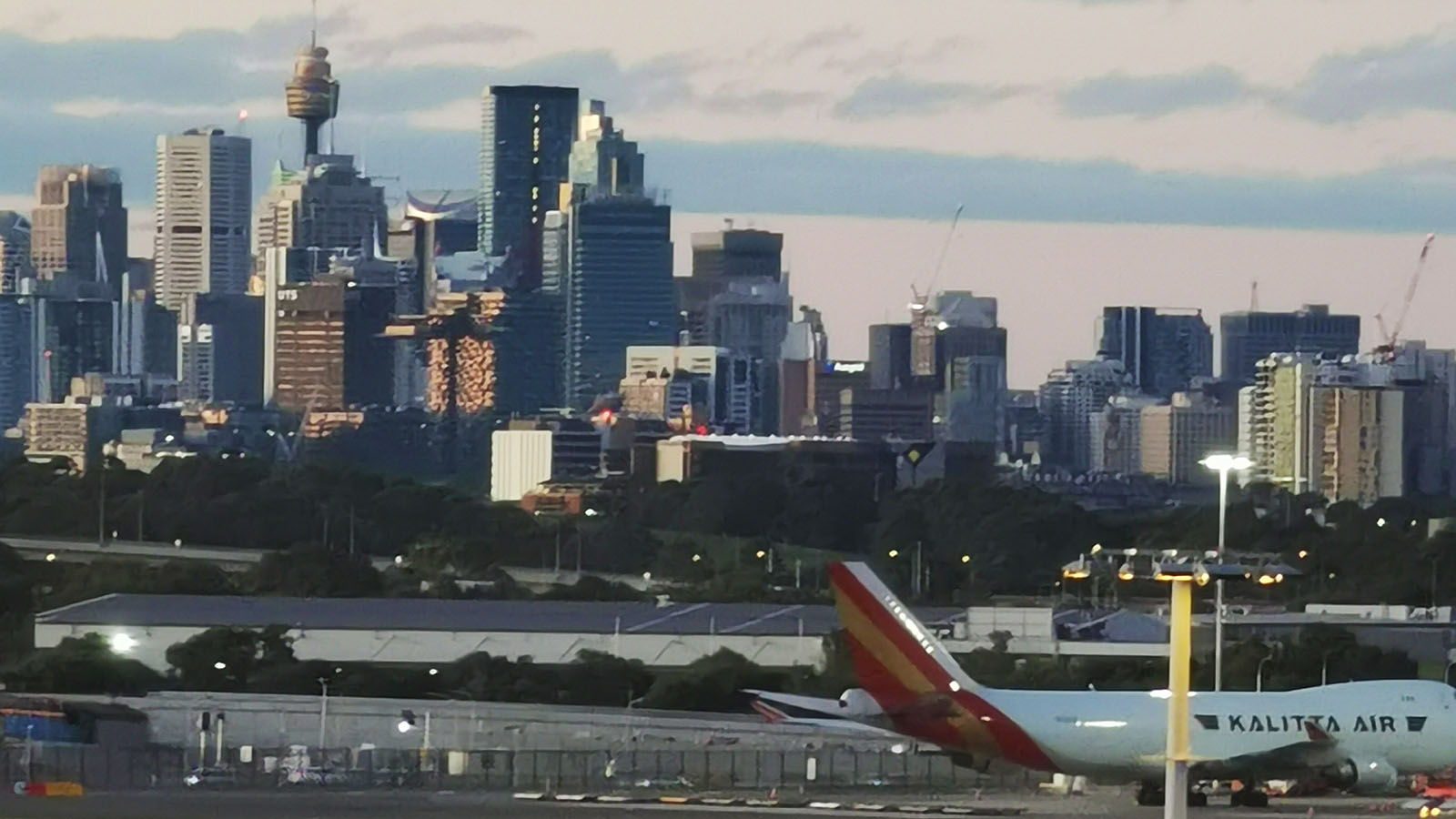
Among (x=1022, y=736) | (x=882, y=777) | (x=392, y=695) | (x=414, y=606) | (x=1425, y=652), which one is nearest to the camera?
(x=1022, y=736)

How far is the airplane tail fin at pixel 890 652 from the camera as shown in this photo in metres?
77.4

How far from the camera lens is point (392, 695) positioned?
109938mm

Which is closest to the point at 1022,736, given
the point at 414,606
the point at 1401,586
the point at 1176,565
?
the point at 1176,565

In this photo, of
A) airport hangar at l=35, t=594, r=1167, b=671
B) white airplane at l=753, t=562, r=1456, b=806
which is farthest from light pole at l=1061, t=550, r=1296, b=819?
airport hangar at l=35, t=594, r=1167, b=671

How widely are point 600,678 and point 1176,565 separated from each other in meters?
60.2

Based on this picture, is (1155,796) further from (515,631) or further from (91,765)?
(515,631)

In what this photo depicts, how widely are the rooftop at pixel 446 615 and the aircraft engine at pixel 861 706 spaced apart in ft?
158

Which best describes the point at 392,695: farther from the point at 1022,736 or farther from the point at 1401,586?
the point at 1401,586

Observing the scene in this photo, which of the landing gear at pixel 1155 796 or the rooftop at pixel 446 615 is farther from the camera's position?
the rooftop at pixel 446 615

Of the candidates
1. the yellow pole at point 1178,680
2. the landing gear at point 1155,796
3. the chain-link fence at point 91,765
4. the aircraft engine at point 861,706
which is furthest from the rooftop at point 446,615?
the yellow pole at point 1178,680

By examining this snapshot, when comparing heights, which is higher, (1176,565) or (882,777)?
(1176,565)

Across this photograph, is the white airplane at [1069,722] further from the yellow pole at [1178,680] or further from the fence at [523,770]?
the yellow pole at [1178,680]

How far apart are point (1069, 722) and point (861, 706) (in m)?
3.73

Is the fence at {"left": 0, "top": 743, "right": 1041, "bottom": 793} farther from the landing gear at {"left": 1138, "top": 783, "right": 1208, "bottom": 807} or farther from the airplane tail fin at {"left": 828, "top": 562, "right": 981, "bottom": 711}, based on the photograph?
the airplane tail fin at {"left": 828, "top": 562, "right": 981, "bottom": 711}
